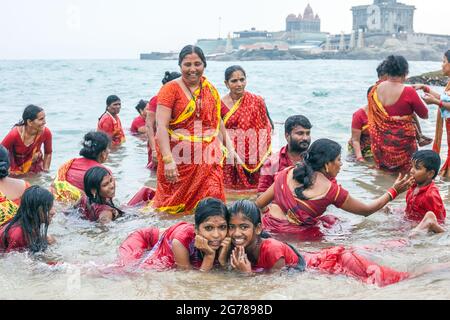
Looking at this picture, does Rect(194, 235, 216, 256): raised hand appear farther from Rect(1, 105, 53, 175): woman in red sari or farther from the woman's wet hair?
Rect(1, 105, 53, 175): woman in red sari

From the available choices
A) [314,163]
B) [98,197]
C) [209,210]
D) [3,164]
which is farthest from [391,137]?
[3,164]

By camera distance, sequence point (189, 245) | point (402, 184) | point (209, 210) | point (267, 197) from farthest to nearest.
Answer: point (402, 184), point (267, 197), point (189, 245), point (209, 210)

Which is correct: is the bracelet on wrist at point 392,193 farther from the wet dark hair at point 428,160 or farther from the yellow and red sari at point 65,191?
the yellow and red sari at point 65,191

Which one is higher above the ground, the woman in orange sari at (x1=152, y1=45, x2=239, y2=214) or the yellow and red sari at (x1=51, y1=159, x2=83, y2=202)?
the woman in orange sari at (x1=152, y1=45, x2=239, y2=214)

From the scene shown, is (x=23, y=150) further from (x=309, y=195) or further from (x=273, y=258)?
(x=273, y=258)

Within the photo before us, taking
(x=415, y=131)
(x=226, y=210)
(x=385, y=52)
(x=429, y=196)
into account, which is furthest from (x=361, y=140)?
(x=385, y=52)

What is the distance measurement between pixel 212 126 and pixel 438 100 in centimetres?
279

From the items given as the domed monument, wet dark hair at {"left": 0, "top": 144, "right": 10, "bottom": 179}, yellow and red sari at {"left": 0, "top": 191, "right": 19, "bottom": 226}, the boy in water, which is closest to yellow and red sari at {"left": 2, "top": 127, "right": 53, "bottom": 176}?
wet dark hair at {"left": 0, "top": 144, "right": 10, "bottom": 179}

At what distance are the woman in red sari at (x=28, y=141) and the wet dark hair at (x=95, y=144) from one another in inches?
76.7

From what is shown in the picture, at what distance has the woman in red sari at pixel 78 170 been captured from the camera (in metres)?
5.80

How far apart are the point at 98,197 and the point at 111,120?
500 centimetres

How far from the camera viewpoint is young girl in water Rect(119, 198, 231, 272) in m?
3.93

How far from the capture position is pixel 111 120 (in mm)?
10227

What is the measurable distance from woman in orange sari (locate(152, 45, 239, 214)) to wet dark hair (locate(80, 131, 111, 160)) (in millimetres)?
564
